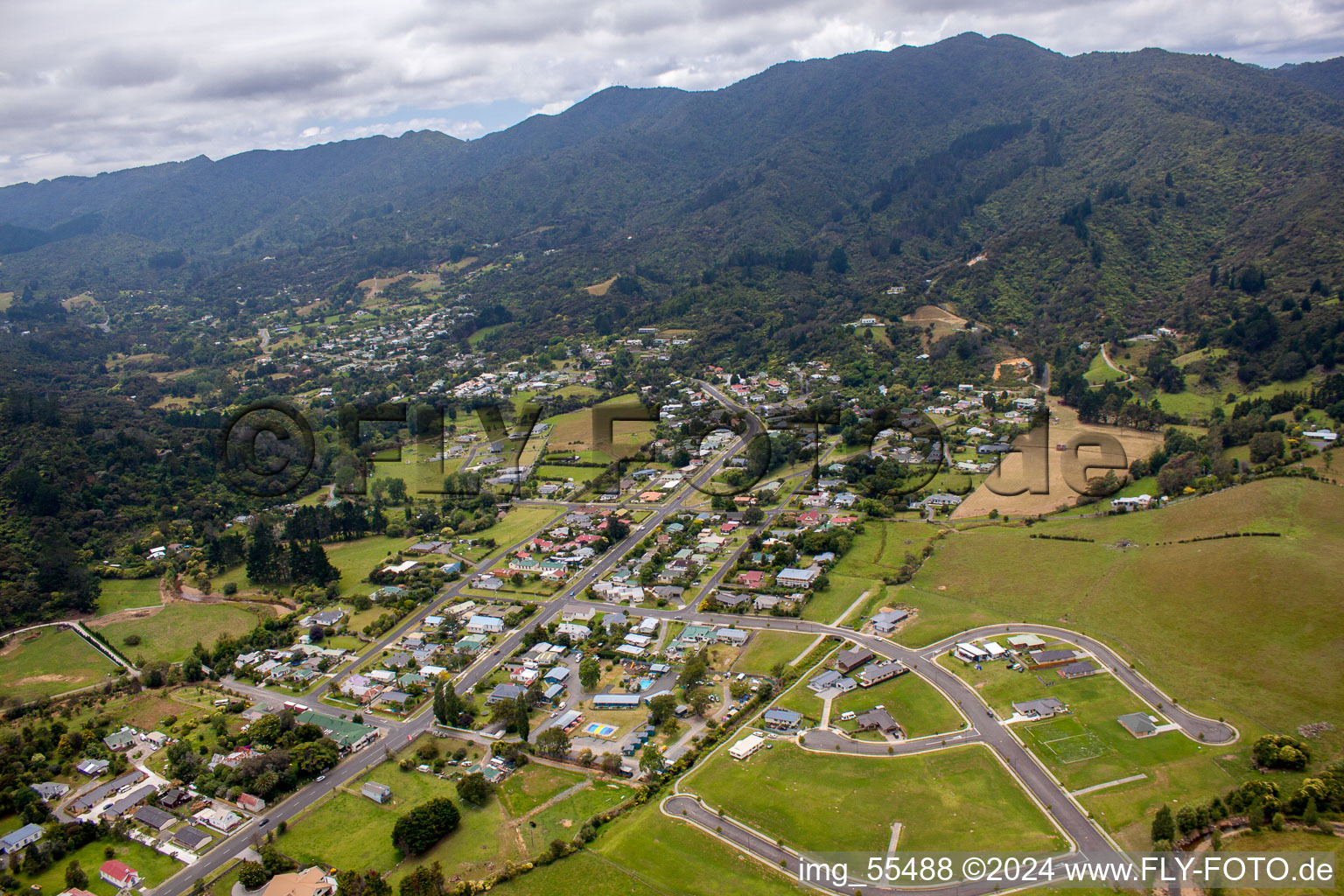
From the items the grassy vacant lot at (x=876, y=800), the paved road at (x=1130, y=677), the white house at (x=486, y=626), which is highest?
the paved road at (x=1130, y=677)

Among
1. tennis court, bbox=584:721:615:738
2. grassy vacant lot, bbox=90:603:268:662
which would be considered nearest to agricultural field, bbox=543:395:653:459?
grassy vacant lot, bbox=90:603:268:662

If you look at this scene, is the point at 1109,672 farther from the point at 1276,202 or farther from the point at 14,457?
the point at 1276,202

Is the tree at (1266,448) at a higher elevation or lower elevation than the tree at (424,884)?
higher

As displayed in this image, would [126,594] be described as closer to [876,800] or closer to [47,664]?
[47,664]

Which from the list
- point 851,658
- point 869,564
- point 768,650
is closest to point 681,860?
point 851,658

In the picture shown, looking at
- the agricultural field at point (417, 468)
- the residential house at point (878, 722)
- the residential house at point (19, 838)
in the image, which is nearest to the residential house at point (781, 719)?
the residential house at point (878, 722)

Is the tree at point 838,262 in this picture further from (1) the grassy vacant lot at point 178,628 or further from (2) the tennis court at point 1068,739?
(2) the tennis court at point 1068,739
